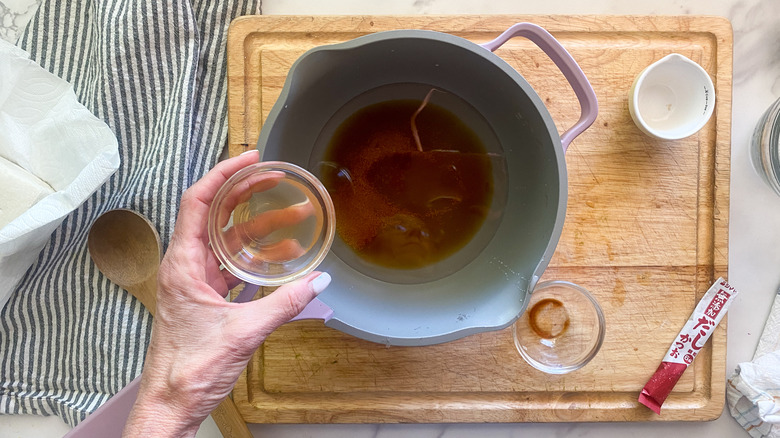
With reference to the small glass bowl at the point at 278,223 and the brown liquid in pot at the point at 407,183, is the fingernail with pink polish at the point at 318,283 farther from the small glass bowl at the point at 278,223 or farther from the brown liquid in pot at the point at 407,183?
the brown liquid in pot at the point at 407,183

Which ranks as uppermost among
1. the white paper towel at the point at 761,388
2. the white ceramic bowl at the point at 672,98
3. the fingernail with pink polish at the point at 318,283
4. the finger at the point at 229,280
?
the white ceramic bowl at the point at 672,98

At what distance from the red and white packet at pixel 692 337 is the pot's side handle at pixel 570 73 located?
372mm

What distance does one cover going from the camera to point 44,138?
941 millimetres

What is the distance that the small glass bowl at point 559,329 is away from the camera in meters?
0.89

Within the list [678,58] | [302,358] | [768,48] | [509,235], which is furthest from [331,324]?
[768,48]

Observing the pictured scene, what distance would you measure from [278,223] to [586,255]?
491mm

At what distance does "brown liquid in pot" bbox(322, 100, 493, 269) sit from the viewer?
3.18ft

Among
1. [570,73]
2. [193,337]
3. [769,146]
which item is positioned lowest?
[193,337]

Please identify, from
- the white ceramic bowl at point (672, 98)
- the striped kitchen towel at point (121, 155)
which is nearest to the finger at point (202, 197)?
the striped kitchen towel at point (121, 155)

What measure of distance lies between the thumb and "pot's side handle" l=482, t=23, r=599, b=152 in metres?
0.40

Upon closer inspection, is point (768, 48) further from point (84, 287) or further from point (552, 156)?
point (84, 287)

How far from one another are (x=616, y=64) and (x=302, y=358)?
69cm

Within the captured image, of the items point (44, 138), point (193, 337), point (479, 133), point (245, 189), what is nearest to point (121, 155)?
point (44, 138)

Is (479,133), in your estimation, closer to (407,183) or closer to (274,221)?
(407,183)
